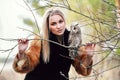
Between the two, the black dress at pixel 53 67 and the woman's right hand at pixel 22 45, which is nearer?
the woman's right hand at pixel 22 45

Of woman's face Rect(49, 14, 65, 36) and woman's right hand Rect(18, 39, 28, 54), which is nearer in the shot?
woman's right hand Rect(18, 39, 28, 54)

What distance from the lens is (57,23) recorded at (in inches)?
113

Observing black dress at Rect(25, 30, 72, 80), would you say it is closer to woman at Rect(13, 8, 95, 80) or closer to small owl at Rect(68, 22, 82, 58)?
woman at Rect(13, 8, 95, 80)

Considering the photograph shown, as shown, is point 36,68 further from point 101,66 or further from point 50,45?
point 101,66

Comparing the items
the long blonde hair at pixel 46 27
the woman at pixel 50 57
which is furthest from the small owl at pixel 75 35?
the long blonde hair at pixel 46 27

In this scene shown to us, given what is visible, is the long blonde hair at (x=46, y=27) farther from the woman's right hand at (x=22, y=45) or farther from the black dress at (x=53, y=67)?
the woman's right hand at (x=22, y=45)

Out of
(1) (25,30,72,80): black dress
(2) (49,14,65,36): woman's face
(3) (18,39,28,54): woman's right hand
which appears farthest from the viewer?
(1) (25,30,72,80): black dress

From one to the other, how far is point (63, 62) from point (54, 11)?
35cm

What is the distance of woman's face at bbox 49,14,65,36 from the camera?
2.87 m

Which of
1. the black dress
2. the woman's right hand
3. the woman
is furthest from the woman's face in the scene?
the woman's right hand

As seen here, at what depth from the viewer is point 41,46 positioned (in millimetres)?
A: 2941

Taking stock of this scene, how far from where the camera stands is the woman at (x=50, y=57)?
2.88 meters

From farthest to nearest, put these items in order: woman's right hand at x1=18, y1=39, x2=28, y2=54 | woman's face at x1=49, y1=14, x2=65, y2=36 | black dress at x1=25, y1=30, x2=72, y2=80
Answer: black dress at x1=25, y1=30, x2=72, y2=80
woman's face at x1=49, y1=14, x2=65, y2=36
woman's right hand at x1=18, y1=39, x2=28, y2=54

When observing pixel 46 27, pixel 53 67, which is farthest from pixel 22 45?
pixel 53 67
